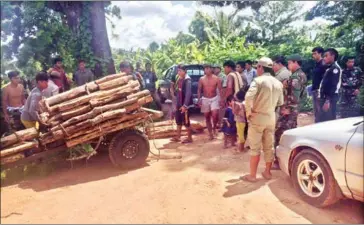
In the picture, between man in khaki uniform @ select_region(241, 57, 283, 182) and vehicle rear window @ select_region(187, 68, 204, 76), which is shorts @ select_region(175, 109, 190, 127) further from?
vehicle rear window @ select_region(187, 68, 204, 76)

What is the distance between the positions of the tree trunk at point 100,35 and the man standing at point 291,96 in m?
4.95

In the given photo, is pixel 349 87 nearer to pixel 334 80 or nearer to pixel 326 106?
pixel 334 80

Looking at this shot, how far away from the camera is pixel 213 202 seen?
144 inches

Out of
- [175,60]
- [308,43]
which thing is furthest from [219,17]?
[308,43]

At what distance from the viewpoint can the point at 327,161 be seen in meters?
3.33

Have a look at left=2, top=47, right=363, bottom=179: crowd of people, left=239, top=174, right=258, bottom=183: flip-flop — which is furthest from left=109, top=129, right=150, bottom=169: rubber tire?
left=239, top=174, right=258, bottom=183: flip-flop

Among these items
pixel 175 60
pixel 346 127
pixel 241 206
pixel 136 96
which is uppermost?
pixel 175 60

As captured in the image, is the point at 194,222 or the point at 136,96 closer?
the point at 194,222

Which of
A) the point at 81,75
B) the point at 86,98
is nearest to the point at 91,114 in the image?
the point at 86,98

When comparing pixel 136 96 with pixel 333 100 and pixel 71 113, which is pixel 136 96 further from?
pixel 333 100

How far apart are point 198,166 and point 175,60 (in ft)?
44.6

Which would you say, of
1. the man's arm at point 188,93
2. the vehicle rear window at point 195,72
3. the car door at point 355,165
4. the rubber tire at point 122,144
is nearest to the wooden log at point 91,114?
the rubber tire at point 122,144

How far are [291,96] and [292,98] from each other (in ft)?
0.11

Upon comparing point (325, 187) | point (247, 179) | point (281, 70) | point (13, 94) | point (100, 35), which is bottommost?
point (247, 179)
